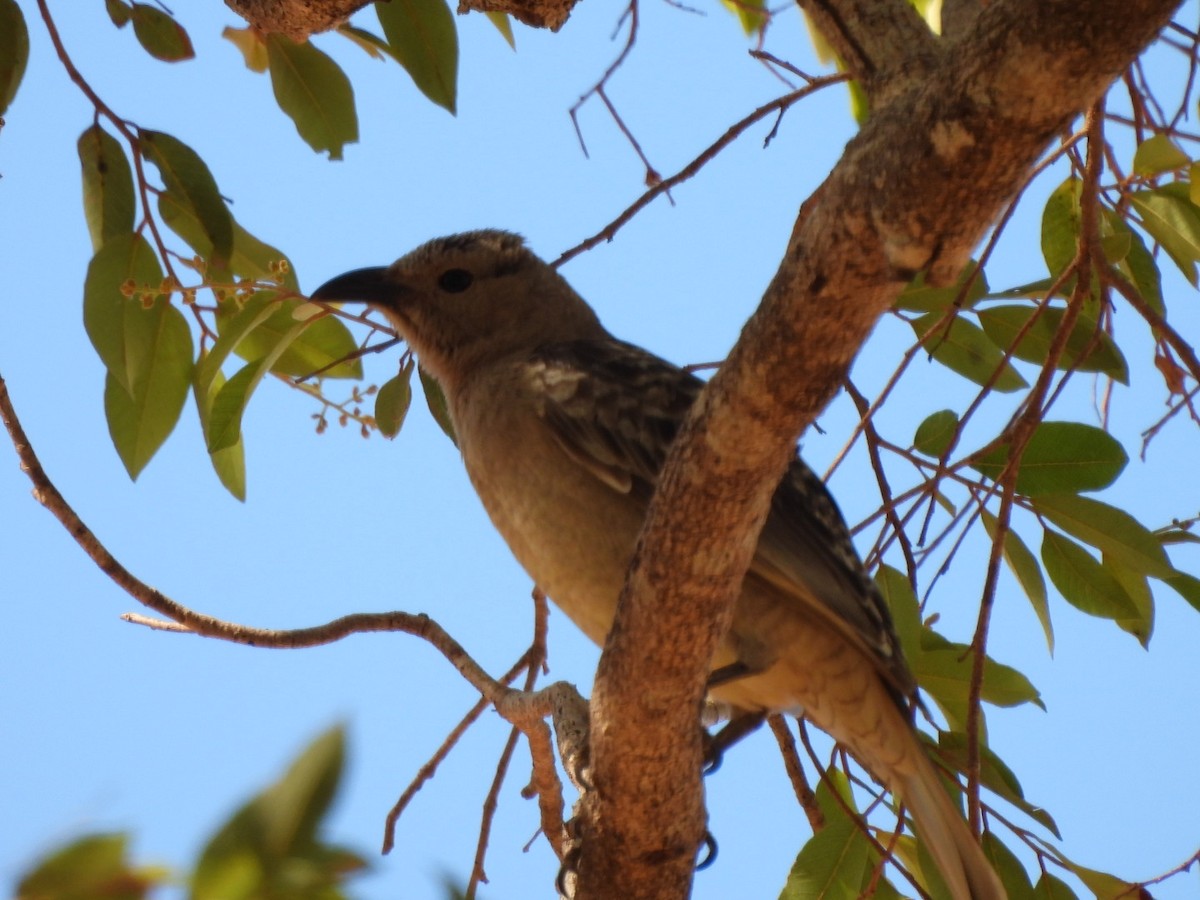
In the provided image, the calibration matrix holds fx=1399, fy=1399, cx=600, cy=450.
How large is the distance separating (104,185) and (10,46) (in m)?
0.41

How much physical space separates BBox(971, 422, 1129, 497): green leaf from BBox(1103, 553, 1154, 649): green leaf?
0.26 metres

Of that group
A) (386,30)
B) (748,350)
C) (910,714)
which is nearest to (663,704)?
(748,350)

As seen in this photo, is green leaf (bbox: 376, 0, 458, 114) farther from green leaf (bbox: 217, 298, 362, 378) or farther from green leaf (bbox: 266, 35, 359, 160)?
green leaf (bbox: 217, 298, 362, 378)

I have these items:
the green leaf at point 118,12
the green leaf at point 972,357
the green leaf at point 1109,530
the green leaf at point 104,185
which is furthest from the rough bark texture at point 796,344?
the green leaf at point 118,12

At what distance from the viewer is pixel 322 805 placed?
4.00 ft

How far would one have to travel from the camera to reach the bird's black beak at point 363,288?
4582mm

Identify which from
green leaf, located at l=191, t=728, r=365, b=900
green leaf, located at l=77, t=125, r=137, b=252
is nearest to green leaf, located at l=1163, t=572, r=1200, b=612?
green leaf, located at l=191, t=728, r=365, b=900

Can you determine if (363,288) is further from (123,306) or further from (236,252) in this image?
(123,306)

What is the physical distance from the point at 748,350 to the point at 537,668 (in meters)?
→ 2.04

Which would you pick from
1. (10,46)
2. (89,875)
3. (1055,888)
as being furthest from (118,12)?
(1055,888)

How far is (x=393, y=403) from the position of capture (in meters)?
4.16

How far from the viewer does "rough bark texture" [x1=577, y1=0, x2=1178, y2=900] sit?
1915 millimetres

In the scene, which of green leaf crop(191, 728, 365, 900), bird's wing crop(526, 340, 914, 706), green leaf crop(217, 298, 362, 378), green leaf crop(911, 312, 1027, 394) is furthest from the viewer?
green leaf crop(217, 298, 362, 378)

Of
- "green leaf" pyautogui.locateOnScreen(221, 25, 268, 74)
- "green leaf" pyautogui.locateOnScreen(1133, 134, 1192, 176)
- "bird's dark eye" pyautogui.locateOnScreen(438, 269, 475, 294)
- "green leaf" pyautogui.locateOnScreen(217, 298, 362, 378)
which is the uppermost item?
"green leaf" pyautogui.locateOnScreen(221, 25, 268, 74)
